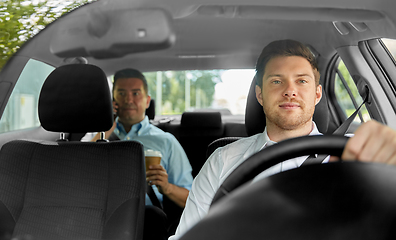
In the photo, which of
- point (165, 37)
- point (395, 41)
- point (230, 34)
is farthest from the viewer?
point (230, 34)

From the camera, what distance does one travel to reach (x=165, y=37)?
1.61 meters

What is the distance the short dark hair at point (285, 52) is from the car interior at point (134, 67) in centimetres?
4

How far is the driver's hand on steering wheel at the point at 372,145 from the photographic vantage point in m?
0.81

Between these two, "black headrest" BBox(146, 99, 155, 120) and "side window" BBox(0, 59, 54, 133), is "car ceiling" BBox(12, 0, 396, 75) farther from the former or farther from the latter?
"black headrest" BBox(146, 99, 155, 120)

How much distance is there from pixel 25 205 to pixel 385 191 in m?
1.56

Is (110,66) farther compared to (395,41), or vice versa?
(110,66)

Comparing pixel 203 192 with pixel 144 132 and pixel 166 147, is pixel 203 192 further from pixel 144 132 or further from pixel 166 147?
pixel 144 132

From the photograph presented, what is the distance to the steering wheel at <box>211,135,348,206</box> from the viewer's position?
2.65 feet

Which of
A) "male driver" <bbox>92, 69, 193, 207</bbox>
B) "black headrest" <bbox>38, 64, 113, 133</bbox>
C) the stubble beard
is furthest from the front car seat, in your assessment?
the stubble beard

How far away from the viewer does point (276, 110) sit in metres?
1.51

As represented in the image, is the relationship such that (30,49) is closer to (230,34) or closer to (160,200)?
(230,34)

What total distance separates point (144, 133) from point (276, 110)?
126 cm

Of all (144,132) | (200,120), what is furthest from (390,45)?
(144,132)

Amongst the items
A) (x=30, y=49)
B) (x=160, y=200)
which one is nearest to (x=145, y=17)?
(x=30, y=49)
